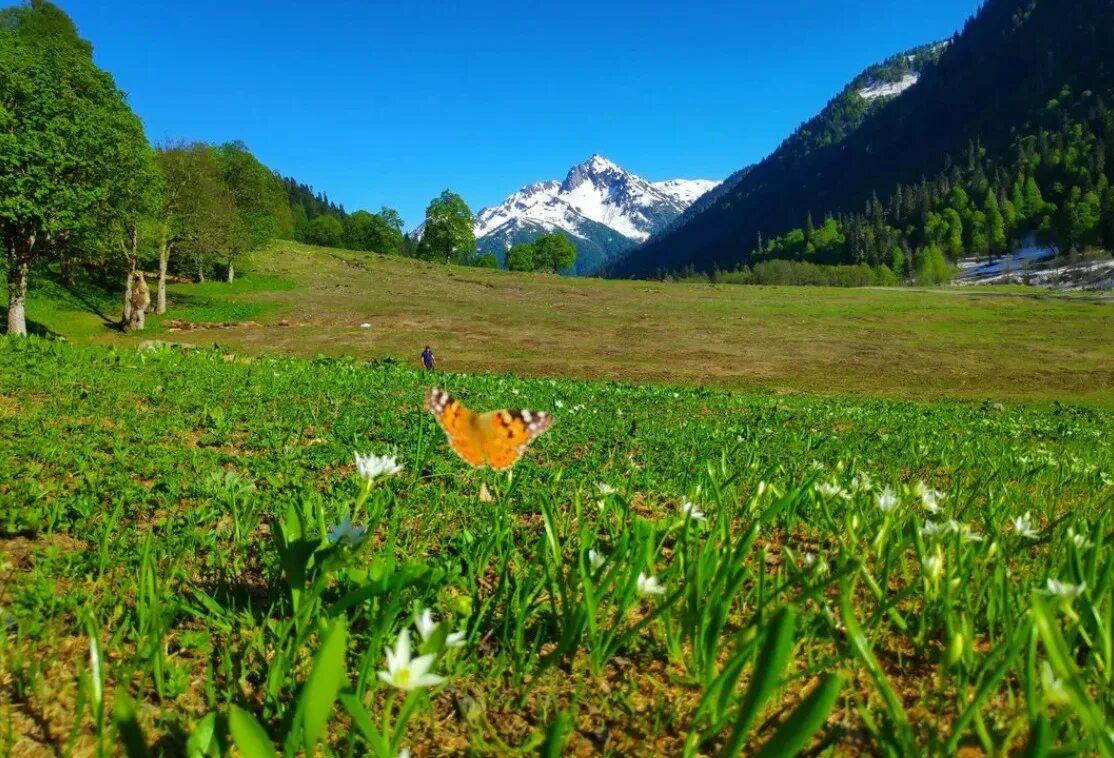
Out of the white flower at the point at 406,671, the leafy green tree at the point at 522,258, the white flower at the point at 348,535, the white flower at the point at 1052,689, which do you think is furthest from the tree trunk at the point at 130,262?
the leafy green tree at the point at 522,258

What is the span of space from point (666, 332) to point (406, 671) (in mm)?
52814

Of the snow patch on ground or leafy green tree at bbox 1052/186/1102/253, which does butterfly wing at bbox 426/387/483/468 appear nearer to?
the snow patch on ground

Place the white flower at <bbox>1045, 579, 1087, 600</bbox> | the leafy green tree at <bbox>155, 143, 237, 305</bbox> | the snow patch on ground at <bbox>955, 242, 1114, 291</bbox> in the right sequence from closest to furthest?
the white flower at <bbox>1045, 579, 1087, 600</bbox> < the leafy green tree at <bbox>155, 143, 237, 305</bbox> < the snow patch on ground at <bbox>955, 242, 1114, 291</bbox>

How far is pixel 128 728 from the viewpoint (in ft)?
4.45

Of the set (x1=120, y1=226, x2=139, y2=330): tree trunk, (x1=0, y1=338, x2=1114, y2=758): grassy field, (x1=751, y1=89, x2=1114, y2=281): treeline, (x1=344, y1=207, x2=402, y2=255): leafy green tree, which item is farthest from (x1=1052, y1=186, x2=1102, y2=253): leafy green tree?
(x1=0, y1=338, x2=1114, y2=758): grassy field

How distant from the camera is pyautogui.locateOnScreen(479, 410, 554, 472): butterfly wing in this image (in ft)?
12.1

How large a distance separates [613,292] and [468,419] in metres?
82.5

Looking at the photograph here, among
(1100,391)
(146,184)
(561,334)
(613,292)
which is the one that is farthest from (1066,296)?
(146,184)

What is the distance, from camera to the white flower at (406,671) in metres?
1.57

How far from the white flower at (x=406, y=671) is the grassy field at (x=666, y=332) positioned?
32.2 meters

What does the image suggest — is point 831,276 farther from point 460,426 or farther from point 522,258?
point 460,426

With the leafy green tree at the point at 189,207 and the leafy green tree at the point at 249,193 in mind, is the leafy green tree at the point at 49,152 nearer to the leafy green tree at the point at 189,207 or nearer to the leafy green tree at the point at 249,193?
the leafy green tree at the point at 189,207

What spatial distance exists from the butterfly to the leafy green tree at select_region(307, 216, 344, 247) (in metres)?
168

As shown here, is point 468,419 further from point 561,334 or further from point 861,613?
point 561,334
